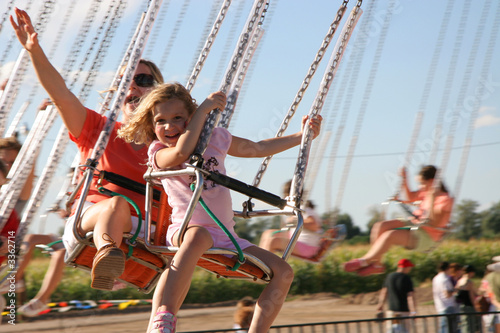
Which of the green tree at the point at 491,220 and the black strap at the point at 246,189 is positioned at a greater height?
the green tree at the point at 491,220

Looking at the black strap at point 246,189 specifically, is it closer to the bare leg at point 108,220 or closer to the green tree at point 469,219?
the bare leg at point 108,220

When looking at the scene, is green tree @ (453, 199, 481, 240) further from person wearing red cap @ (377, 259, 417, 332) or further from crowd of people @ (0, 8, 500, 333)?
crowd of people @ (0, 8, 500, 333)

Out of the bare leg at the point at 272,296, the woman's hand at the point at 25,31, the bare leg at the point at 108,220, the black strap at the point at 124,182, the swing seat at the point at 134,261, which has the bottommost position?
the bare leg at the point at 272,296

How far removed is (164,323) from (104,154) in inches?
41.0

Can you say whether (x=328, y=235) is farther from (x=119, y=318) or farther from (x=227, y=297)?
(x=227, y=297)

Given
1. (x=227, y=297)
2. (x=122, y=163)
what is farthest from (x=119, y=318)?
(x=122, y=163)

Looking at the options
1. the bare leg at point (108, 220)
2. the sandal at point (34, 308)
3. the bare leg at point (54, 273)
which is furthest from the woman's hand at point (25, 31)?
the sandal at point (34, 308)

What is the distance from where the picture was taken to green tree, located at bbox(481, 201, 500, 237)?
2447cm

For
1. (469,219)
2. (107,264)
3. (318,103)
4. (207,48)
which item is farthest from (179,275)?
(469,219)

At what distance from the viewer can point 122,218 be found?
9.58ft

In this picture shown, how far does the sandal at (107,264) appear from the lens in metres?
2.65

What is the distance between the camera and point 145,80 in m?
3.45

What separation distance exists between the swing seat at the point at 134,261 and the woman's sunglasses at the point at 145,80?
83 centimetres

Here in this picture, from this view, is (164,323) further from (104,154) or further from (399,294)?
(399,294)
